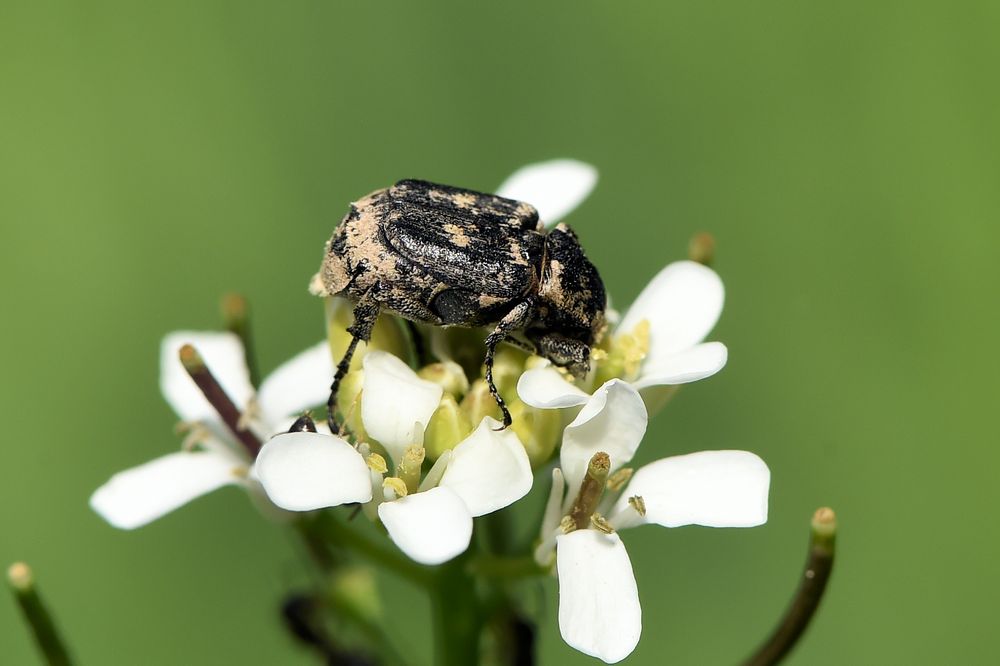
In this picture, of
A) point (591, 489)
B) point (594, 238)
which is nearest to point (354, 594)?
point (591, 489)

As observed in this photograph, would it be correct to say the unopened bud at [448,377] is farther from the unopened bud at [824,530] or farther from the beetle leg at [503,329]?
the unopened bud at [824,530]

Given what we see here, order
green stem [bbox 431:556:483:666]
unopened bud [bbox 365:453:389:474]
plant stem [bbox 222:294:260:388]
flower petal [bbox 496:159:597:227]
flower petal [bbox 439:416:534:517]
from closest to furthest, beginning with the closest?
flower petal [bbox 439:416:534:517]
unopened bud [bbox 365:453:389:474]
green stem [bbox 431:556:483:666]
plant stem [bbox 222:294:260:388]
flower petal [bbox 496:159:597:227]

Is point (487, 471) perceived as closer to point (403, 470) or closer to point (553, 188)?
point (403, 470)

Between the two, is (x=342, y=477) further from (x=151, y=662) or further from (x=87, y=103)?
(x=87, y=103)

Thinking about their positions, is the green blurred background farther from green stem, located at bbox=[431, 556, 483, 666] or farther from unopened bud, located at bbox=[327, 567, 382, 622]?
green stem, located at bbox=[431, 556, 483, 666]

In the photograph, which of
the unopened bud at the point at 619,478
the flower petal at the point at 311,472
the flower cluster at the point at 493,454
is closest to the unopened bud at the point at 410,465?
the flower cluster at the point at 493,454

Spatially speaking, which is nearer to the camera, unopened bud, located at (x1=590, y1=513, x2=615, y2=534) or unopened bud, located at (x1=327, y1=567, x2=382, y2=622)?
unopened bud, located at (x1=590, y1=513, x2=615, y2=534)

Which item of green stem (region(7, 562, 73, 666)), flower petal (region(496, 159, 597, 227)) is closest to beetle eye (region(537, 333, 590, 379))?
flower petal (region(496, 159, 597, 227))

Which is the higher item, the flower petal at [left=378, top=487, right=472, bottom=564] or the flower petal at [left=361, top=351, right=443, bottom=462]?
the flower petal at [left=361, top=351, right=443, bottom=462]
